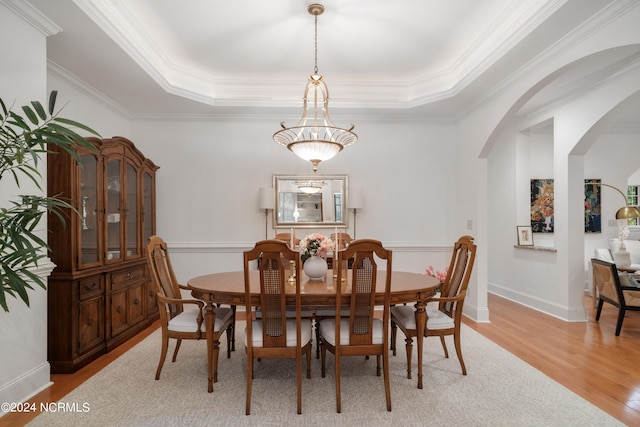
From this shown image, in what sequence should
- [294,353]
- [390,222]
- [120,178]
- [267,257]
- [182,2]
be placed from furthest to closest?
[390,222]
[120,178]
[182,2]
[294,353]
[267,257]

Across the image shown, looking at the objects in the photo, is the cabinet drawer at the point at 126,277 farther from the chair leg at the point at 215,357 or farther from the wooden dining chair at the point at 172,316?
the chair leg at the point at 215,357

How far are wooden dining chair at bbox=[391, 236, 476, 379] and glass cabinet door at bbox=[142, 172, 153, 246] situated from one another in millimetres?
3057

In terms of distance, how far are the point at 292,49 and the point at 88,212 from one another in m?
2.51

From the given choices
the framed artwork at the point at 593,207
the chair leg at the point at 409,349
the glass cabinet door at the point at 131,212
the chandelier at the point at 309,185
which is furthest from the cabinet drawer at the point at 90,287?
the framed artwork at the point at 593,207

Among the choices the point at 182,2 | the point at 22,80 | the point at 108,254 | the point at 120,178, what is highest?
the point at 182,2

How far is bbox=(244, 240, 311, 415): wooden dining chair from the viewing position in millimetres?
2189

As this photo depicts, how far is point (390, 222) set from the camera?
5098 millimetres

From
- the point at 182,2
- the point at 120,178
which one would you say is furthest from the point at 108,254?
the point at 182,2

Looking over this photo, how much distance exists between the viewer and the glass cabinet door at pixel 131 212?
12.8 ft

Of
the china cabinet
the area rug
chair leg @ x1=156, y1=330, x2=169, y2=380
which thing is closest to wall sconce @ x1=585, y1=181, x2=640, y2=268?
the area rug

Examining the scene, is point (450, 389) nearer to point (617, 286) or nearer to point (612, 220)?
point (617, 286)

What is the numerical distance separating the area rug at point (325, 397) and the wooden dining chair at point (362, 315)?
0.22m

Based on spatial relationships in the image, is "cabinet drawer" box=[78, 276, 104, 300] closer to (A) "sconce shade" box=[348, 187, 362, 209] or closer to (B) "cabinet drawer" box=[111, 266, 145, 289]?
(B) "cabinet drawer" box=[111, 266, 145, 289]

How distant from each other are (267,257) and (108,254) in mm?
2170
